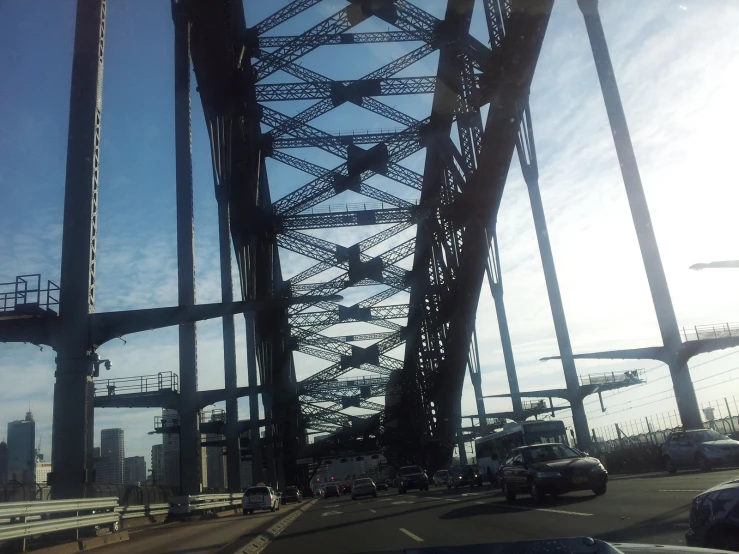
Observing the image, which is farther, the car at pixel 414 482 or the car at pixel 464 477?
the car at pixel 414 482

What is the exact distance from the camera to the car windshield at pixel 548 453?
55.1 feet

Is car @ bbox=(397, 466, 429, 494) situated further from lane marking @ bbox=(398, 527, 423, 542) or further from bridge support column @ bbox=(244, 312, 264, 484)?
lane marking @ bbox=(398, 527, 423, 542)

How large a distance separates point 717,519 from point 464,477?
35.0 metres

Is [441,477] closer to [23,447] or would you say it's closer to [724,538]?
[23,447]

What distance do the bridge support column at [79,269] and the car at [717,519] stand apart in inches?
536

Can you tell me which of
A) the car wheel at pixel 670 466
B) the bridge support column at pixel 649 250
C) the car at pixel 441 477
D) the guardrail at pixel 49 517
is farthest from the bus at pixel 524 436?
the guardrail at pixel 49 517

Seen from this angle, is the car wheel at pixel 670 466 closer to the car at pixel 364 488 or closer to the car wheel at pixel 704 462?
A: the car wheel at pixel 704 462

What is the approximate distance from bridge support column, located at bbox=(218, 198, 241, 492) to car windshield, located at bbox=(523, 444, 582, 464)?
20.6 m

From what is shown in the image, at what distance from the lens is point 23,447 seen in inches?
1390

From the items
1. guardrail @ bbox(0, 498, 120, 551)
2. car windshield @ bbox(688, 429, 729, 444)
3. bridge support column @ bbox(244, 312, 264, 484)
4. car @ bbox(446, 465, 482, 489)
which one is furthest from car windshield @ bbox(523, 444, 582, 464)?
bridge support column @ bbox(244, 312, 264, 484)

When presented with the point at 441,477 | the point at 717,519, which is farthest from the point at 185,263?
the point at 441,477

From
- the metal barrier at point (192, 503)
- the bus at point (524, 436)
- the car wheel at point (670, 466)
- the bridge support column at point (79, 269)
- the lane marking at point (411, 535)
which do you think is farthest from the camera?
the bus at point (524, 436)

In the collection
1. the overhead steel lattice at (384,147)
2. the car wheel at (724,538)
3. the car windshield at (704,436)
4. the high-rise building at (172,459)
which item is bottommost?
the car wheel at (724,538)

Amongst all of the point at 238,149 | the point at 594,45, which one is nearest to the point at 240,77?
the point at 238,149
